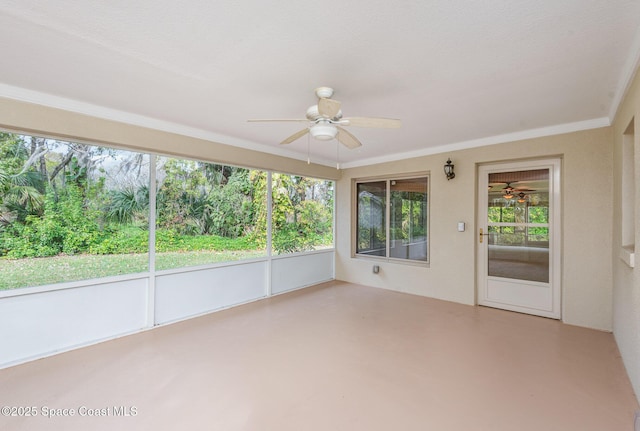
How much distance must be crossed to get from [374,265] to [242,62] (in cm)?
419

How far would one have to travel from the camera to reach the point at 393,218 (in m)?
5.37

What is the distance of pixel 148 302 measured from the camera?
3467 mm

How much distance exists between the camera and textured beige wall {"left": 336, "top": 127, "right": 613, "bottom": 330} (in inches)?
131

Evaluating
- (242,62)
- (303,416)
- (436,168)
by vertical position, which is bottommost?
(303,416)

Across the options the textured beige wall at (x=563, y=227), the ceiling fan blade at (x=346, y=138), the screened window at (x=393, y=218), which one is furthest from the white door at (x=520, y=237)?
the ceiling fan blade at (x=346, y=138)

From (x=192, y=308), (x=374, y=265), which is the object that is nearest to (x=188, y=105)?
(x=192, y=308)

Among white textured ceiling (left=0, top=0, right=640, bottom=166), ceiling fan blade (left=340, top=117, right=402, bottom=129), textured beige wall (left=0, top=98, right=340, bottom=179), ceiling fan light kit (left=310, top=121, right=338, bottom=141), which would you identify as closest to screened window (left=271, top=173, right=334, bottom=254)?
textured beige wall (left=0, top=98, right=340, bottom=179)

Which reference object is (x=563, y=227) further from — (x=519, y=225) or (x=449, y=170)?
(x=449, y=170)

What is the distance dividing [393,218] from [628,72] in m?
3.55

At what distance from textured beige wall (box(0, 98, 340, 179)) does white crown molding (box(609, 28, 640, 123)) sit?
3.93 metres

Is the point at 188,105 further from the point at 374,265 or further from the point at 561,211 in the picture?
the point at 561,211

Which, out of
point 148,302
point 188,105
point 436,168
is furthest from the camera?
point 436,168

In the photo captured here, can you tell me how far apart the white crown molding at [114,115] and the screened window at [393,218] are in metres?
2.32

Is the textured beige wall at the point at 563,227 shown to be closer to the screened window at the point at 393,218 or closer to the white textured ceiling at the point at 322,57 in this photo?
the screened window at the point at 393,218
